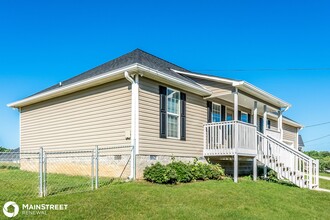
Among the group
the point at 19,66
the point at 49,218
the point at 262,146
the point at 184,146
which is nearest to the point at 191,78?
the point at 184,146

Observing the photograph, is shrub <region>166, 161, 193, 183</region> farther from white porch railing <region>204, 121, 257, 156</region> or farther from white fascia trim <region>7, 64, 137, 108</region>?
white fascia trim <region>7, 64, 137, 108</region>

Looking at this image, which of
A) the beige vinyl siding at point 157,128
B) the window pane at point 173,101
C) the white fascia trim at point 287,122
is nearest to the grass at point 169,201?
the beige vinyl siding at point 157,128

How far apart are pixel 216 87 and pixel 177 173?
4.10m

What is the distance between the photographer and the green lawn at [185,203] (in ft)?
18.7

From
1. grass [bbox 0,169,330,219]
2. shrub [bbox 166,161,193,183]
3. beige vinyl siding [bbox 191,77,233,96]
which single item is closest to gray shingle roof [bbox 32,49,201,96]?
beige vinyl siding [bbox 191,77,233,96]

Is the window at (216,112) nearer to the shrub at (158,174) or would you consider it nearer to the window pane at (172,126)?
the window pane at (172,126)

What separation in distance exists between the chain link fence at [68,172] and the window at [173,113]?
1.88 metres

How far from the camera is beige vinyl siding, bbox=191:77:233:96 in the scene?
11355 mm

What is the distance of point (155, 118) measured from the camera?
976 centimetres

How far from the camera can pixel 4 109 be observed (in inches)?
587

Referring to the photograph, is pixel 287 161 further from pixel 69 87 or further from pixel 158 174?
pixel 69 87

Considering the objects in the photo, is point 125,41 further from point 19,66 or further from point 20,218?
point 20,218

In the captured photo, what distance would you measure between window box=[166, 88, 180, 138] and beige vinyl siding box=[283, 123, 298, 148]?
15550mm

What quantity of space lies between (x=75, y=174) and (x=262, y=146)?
7358 mm
